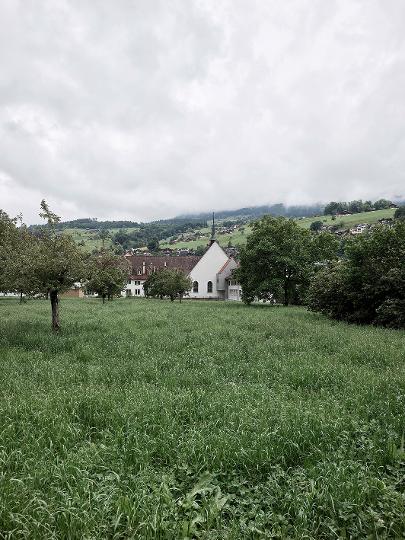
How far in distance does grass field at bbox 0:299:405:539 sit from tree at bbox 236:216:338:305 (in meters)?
30.9

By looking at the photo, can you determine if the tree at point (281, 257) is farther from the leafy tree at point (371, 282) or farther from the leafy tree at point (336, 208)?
the leafy tree at point (336, 208)

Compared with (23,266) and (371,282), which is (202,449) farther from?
(371,282)

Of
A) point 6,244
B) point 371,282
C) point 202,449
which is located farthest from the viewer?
point 371,282

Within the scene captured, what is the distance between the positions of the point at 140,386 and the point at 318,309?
20.6 m

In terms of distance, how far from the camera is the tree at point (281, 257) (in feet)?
136

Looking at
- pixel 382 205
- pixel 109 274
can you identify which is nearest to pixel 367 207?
pixel 382 205

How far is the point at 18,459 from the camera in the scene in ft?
17.6

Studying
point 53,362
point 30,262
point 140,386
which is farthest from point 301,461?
point 30,262

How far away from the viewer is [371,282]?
22.3 m

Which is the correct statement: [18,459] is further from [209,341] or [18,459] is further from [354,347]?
[354,347]

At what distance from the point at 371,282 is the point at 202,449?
20.0m

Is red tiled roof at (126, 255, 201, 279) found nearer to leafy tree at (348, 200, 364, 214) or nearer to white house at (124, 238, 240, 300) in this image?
white house at (124, 238, 240, 300)

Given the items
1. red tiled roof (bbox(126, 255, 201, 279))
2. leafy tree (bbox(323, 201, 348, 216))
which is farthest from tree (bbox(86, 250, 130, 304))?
leafy tree (bbox(323, 201, 348, 216))

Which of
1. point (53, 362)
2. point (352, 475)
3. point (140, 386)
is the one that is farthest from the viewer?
point (53, 362)
